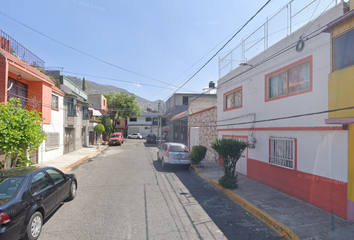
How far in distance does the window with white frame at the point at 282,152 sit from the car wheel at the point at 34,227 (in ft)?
22.8

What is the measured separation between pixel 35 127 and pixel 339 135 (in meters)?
9.39

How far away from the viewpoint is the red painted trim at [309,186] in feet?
16.6

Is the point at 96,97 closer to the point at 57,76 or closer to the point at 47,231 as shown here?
the point at 57,76

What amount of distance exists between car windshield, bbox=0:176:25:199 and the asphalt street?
110 cm

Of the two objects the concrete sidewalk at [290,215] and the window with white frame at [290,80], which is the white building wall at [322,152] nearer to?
the concrete sidewalk at [290,215]

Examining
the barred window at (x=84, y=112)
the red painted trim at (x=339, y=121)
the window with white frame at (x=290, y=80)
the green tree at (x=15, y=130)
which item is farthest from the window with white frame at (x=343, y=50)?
the barred window at (x=84, y=112)

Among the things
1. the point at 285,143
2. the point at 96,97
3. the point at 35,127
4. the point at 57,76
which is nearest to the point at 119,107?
the point at 96,97

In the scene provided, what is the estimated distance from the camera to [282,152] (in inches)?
281

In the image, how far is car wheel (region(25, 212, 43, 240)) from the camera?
12.5 feet

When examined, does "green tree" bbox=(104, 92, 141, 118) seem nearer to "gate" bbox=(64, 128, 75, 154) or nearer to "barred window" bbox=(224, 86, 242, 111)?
"gate" bbox=(64, 128, 75, 154)

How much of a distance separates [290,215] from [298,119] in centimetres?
288

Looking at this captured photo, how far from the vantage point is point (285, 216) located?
5.05 metres

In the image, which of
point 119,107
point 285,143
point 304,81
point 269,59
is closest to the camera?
point 304,81

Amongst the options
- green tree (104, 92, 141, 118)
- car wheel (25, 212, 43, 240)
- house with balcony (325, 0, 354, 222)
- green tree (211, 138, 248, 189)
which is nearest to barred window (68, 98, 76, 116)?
green tree (211, 138, 248, 189)
